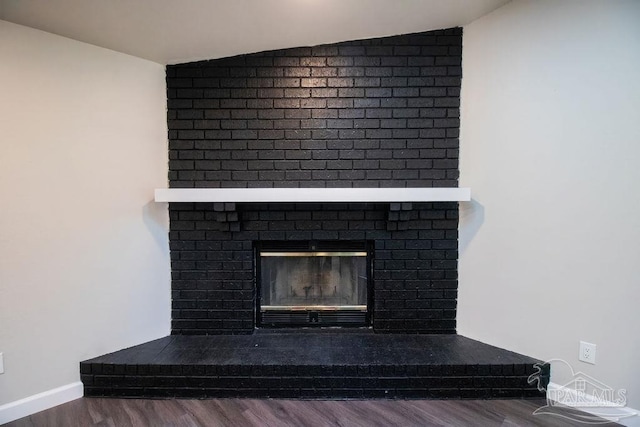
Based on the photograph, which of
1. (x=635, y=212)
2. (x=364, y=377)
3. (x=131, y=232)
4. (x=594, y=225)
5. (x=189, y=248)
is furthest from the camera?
(x=189, y=248)

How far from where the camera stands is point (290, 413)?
1705 millimetres

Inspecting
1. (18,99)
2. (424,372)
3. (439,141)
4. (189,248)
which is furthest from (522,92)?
(18,99)

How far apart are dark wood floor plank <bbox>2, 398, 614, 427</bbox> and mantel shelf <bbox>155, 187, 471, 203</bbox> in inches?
48.6

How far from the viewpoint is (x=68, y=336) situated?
6.00ft

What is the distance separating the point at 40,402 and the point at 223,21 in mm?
2443

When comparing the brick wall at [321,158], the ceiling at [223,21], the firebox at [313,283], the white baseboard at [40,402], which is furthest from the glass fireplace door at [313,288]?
the ceiling at [223,21]

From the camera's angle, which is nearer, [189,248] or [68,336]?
[68,336]

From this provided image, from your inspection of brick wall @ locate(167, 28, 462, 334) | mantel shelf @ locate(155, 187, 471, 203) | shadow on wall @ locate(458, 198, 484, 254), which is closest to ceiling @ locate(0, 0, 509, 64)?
brick wall @ locate(167, 28, 462, 334)

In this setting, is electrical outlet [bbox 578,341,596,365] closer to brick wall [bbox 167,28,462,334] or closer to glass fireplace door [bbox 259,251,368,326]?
brick wall [bbox 167,28,462,334]

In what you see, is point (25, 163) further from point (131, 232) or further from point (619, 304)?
point (619, 304)

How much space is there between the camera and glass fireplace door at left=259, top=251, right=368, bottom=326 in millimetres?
2352

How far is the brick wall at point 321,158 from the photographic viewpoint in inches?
85.0

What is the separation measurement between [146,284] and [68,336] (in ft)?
1.61

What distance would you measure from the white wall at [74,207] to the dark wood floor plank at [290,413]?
0.29 meters
